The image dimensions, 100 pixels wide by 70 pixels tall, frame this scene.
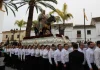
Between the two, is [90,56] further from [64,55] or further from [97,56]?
[64,55]

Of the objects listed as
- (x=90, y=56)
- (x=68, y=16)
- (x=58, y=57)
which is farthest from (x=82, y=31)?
(x=90, y=56)

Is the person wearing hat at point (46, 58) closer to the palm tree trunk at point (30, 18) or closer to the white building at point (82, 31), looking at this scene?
the palm tree trunk at point (30, 18)

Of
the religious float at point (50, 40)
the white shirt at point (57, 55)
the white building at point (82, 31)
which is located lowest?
the white building at point (82, 31)

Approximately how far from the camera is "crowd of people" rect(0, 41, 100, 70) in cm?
644

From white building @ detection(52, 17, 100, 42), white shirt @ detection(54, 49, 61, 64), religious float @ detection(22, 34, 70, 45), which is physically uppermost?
religious float @ detection(22, 34, 70, 45)

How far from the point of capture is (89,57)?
685 centimetres

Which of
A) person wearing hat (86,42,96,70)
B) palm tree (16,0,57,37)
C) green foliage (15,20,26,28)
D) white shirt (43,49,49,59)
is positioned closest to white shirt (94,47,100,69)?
person wearing hat (86,42,96,70)

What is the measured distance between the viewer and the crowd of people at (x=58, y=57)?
21.1 feet

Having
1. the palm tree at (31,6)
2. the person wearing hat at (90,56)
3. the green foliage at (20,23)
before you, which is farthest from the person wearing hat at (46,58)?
the green foliage at (20,23)

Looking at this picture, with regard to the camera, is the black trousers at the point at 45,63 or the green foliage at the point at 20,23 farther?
the green foliage at the point at 20,23

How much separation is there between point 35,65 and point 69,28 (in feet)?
111

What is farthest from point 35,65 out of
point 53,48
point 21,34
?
point 21,34

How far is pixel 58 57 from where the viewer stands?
8.80 metres

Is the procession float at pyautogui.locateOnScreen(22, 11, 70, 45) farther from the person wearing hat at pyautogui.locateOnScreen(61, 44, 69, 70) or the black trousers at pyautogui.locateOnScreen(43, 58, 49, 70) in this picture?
the person wearing hat at pyautogui.locateOnScreen(61, 44, 69, 70)
